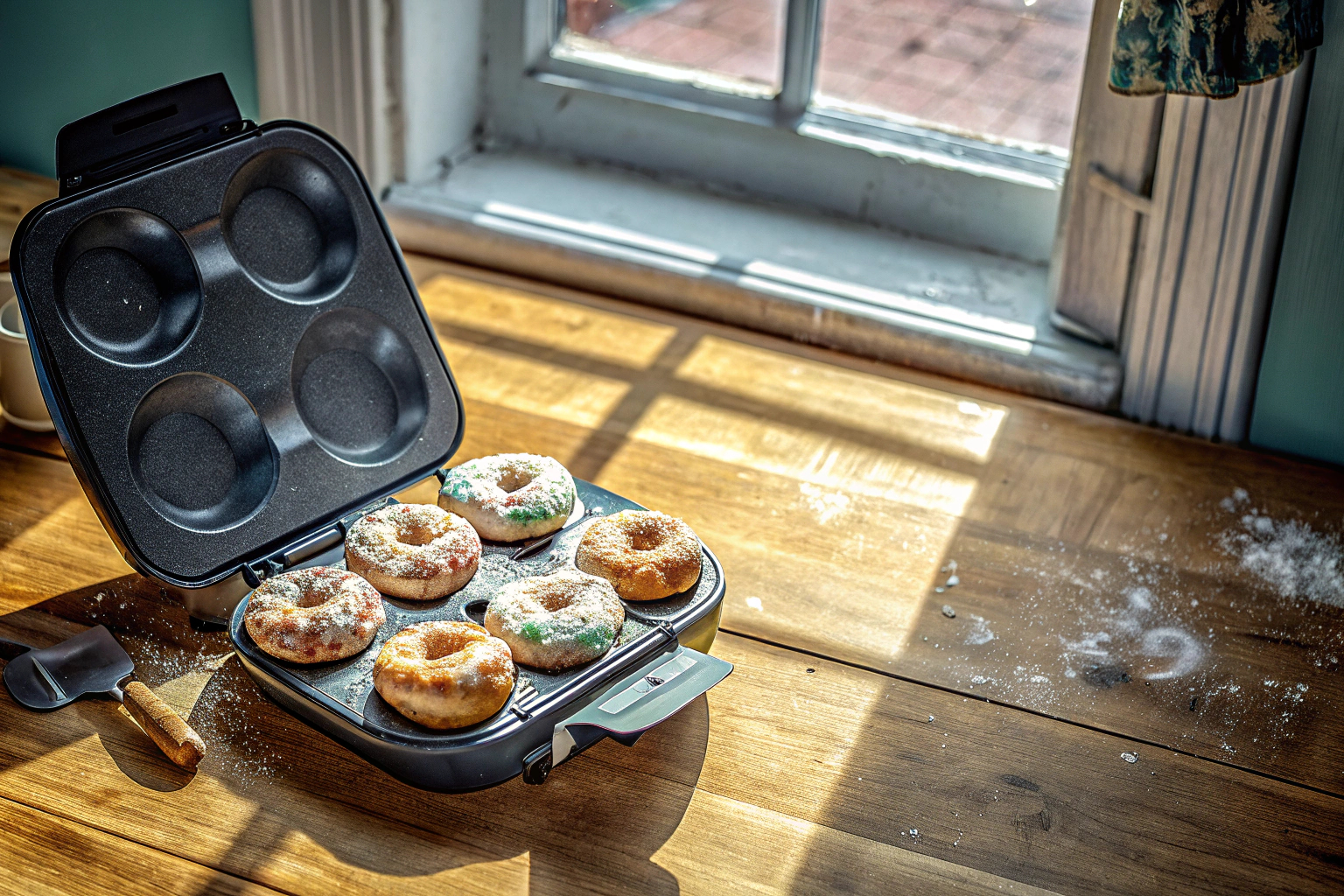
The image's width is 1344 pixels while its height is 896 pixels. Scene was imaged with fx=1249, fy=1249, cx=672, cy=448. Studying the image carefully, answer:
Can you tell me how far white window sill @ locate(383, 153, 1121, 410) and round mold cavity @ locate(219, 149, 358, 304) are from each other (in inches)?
22.2

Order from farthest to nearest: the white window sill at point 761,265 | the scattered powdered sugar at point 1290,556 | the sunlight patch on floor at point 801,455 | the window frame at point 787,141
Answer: the window frame at point 787,141, the white window sill at point 761,265, the sunlight patch on floor at point 801,455, the scattered powdered sugar at point 1290,556

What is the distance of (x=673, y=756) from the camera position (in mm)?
933

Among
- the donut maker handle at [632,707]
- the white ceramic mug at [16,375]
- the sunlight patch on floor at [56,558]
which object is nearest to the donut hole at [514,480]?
the donut maker handle at [632,707]

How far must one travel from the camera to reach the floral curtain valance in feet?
3.36

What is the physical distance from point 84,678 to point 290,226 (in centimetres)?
40

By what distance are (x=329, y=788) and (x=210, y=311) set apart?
39 centimetres

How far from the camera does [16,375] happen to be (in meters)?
1.21

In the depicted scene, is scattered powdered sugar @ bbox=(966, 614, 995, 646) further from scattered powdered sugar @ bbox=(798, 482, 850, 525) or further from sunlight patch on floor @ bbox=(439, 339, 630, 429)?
sunlight patch on floor @ bbox=(439, 339, 630, 429)

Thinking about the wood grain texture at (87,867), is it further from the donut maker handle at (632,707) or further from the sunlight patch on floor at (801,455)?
the sunlight patch on floor at (801,455)

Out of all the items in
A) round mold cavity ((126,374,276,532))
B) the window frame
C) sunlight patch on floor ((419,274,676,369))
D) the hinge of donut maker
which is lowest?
sunlight patch on floor ((419,274,676,369))

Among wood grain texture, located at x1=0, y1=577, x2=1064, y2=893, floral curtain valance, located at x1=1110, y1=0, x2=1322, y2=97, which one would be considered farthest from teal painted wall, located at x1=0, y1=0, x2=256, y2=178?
floral curtain valance, located at x1=1110, y1=0, x2=1322, y2=97

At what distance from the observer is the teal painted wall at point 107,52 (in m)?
1.61

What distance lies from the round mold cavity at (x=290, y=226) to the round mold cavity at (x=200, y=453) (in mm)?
A: 107

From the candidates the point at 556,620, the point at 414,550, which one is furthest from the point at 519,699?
the point at 414,550
